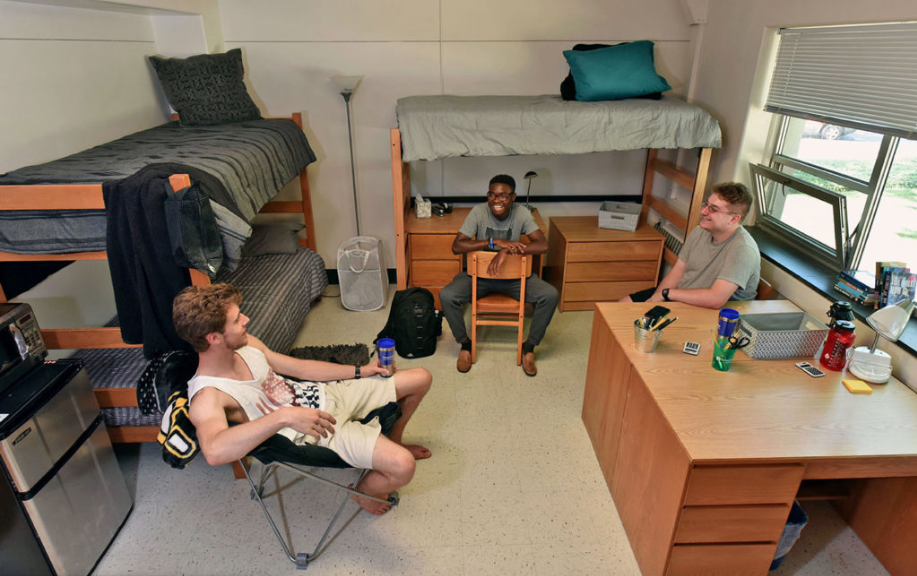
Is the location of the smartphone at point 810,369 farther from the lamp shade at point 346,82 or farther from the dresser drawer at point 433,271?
the lamp shade at point 346,82

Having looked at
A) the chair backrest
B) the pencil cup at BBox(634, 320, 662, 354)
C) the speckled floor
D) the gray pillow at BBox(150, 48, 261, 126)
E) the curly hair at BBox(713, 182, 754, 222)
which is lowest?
the speckled floor

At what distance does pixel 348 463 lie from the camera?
1886mm

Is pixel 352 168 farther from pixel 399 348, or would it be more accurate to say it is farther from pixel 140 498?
pixel 140 498

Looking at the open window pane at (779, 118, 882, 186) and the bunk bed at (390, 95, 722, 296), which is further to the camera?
the bunk bed at (390, 95, 722, 296)

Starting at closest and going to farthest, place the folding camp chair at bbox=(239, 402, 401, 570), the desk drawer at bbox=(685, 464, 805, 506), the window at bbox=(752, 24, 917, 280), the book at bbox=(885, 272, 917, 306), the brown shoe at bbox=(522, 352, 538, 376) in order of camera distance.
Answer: the desk drawer at bbox=(685, 464, 805, 506) < the folding camp chair at bbox=(239, 402, 401, 570) < the book at bbox=(885, 272, 917, 306) < the window at bbox=(752, 24, 917, 280) < the brown shoe at bbox=(522, 352, 538, 376)

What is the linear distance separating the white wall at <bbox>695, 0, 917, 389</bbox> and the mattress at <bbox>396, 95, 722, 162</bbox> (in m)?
0.17

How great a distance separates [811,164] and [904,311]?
4.03 feet

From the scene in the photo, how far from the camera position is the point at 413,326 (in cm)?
322

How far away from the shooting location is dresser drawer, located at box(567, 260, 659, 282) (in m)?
3.70

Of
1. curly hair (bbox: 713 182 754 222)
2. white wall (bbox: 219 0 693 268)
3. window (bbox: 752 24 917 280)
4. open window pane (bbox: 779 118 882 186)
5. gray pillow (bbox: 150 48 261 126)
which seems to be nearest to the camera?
window (bbox: 752 24 917 280)

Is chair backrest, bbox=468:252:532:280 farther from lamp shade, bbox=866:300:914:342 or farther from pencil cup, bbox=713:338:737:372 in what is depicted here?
lamp shade, bbox=866:300:914:342

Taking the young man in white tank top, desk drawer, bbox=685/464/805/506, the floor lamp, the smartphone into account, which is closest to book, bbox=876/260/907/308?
the smartphone

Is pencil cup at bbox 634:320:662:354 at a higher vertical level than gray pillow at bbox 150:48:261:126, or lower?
lower

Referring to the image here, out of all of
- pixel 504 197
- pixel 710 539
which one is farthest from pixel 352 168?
pixel 710 539
